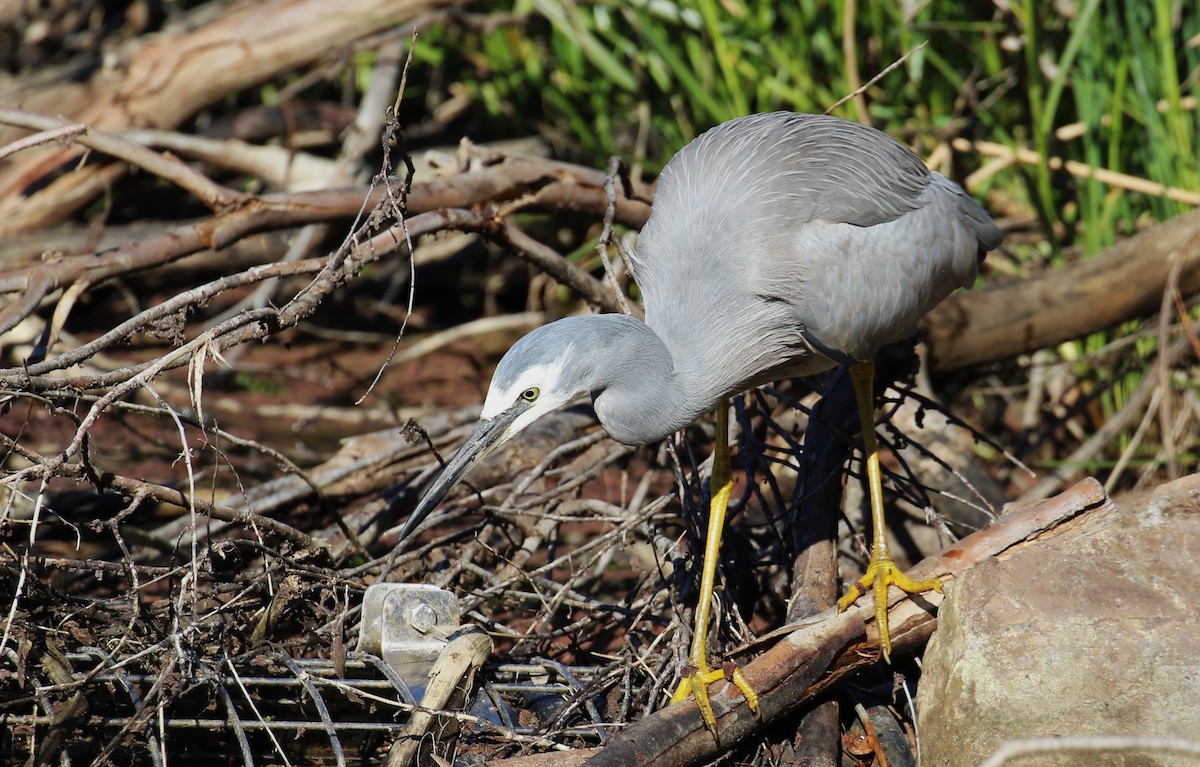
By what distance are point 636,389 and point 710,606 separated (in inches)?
29.5

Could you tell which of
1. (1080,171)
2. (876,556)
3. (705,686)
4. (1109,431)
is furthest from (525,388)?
(1080,171)

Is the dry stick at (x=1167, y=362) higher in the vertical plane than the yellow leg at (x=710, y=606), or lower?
lower

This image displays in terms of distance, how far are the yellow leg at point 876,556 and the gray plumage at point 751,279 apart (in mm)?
158

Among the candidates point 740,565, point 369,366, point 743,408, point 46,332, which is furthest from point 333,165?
point 740,565

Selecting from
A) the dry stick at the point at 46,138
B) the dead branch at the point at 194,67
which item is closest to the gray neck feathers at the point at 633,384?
the dry stick at the point at 46,138

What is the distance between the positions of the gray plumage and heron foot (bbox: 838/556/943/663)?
0.63 m

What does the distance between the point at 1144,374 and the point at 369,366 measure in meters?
4.12

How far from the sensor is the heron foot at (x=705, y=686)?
275 cm

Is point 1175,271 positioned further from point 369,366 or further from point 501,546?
point 369,366

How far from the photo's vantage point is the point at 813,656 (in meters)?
2.92

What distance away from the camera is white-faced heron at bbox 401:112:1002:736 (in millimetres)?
2910

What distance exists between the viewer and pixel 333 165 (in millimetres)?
5988

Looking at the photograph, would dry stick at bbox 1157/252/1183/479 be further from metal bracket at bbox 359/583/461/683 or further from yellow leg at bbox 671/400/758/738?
metal bracket at bbox 359/583/461/683

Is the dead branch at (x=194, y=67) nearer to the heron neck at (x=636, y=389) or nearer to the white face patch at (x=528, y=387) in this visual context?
the heron neck at (x=636, y=389)
